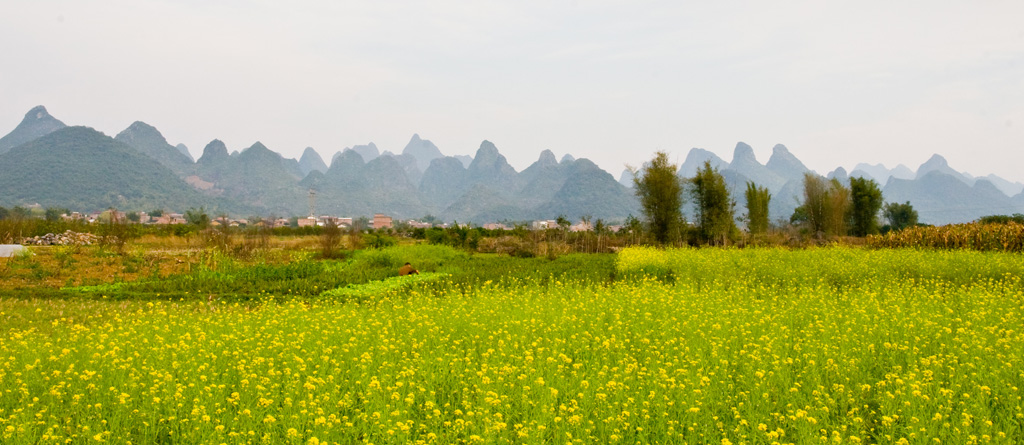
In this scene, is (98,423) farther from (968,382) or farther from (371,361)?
(968,382)

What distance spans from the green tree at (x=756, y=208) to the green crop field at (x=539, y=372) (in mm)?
25005

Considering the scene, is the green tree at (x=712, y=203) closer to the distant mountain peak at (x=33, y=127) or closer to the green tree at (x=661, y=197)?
the green tree at (x=661, y=197)

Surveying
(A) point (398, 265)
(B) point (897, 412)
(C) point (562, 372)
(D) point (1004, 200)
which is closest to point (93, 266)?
(A) point (398, 265)

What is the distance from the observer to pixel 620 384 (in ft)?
17.4

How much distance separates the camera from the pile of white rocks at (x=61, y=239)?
25344 mm

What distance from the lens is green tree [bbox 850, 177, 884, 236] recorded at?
1649 inches

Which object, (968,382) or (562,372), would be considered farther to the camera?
(562,372)

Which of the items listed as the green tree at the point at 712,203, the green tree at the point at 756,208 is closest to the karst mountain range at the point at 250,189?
the green tree at the point at 756,208

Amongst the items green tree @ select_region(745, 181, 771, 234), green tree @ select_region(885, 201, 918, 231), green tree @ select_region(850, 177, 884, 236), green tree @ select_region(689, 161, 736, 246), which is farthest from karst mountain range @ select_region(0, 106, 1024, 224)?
green tree @ select_region(689, 161, 736, 246)

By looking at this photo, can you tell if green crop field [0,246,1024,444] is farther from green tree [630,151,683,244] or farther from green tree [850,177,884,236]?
green tree [850,177,884,236]

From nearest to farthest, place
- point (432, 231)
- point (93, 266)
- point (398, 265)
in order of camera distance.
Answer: point (93, 266)
point (398, 265)
point (432, 231)

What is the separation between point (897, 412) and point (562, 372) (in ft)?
9.89

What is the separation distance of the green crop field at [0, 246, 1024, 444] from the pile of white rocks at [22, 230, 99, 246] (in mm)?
16250

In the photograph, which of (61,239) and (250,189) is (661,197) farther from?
(250,189)
